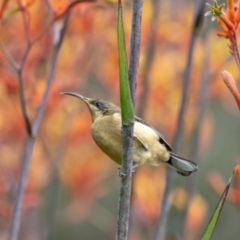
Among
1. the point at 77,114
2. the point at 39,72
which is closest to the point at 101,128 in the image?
the point at 39,72

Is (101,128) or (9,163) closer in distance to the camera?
(101,128)

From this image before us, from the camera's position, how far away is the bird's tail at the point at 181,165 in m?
2.37

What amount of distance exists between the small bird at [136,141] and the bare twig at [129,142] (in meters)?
0.65

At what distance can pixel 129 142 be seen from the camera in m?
1.53

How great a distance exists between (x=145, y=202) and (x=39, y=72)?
101cm

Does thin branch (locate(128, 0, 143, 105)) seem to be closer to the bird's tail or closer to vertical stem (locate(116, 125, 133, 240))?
vertical stem (locate(116, 125, 133, 240))

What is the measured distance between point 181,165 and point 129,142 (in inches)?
35.1

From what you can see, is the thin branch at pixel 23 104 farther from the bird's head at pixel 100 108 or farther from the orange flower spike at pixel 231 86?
the orange flower spike at pixel 231 86

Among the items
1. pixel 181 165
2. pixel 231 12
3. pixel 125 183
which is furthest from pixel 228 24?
pixel 181 165

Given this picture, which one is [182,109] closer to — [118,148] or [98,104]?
[98,104]

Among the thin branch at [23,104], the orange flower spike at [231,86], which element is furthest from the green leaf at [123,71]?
the thin branch at [23,104]

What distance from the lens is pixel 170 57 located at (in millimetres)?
4211

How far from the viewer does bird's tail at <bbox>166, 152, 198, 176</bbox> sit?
7.76 ft

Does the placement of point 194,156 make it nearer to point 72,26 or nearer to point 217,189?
point 217,189
